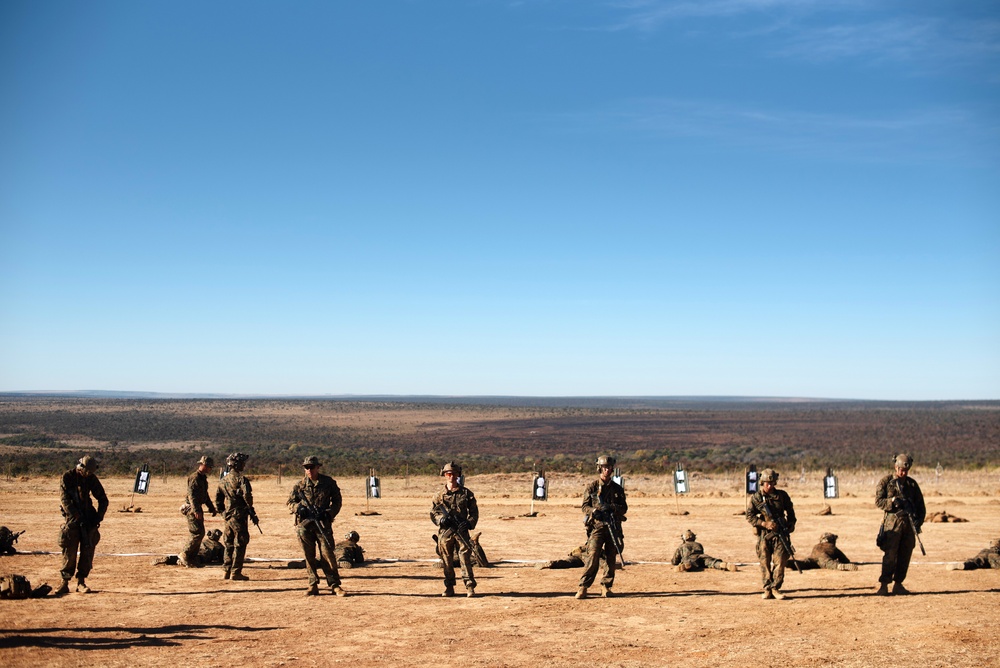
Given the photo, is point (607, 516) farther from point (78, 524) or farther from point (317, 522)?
point (78, 524)

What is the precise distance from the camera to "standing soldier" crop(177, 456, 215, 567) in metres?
15.9

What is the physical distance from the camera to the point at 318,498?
1391 cm

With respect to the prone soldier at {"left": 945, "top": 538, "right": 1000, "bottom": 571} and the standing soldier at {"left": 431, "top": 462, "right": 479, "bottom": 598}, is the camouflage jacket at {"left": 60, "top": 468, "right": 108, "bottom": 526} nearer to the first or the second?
the standing soldier at {"left": 431, "top": 462, "right": 479, "bottom": 598}

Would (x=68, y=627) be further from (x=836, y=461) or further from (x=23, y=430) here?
(x=23, y=430)

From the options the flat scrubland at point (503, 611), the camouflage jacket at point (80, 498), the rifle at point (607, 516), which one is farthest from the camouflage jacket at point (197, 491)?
the rifle at point (607, 516)

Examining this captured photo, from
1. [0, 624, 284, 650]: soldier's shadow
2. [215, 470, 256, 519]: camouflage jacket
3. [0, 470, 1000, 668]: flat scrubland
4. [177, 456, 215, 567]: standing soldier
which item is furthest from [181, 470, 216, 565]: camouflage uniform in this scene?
[0, 624, 284, 650]: soldier's shadow

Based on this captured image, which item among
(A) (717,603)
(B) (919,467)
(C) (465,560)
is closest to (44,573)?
(C) (465,560)

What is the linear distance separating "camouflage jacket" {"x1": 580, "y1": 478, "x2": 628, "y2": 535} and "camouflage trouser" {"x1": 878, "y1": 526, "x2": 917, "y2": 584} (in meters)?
3.91

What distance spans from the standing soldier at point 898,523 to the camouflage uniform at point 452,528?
6.12m

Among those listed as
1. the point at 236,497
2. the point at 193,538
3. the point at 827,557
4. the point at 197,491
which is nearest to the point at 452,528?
the point at 236,497

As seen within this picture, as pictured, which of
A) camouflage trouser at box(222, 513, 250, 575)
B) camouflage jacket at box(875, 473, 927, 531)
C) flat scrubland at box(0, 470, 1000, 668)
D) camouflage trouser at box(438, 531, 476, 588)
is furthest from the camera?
camouflage trouser at box(222, 513, 250, 575)

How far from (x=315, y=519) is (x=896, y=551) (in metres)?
8.77

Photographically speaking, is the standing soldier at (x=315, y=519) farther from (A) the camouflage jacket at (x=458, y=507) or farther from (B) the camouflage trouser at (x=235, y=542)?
(B) the camouflage trouser at (x=235, y=542)

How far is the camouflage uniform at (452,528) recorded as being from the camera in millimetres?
13680
